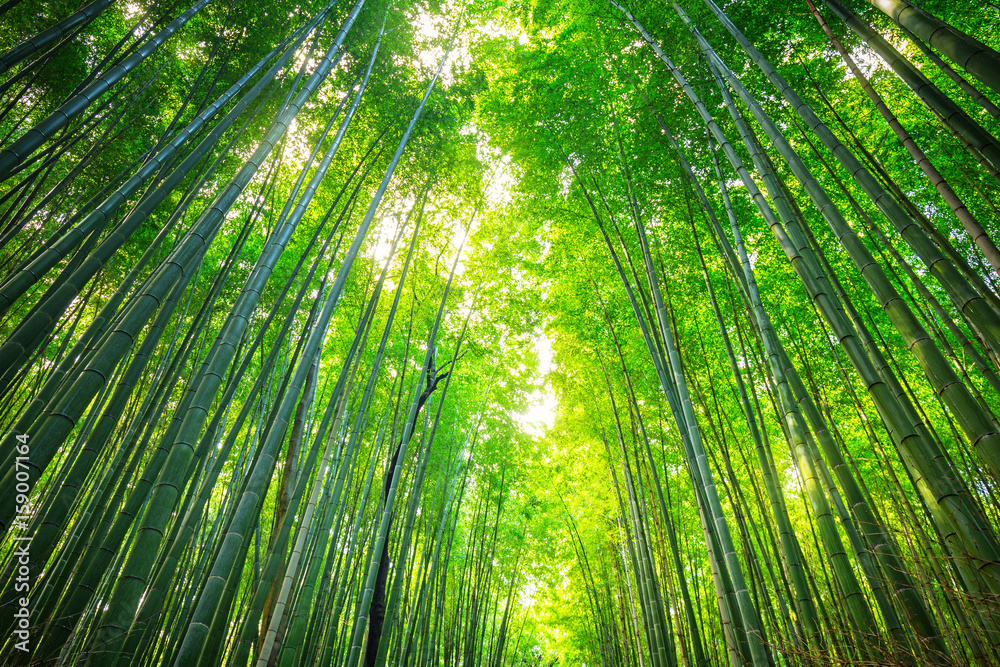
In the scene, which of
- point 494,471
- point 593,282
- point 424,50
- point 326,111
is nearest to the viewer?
point 326,111

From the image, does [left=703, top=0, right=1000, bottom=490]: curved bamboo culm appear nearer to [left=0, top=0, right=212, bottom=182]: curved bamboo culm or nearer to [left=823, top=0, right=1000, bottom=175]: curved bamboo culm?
[left=823, top=0, right=1000, bottom=175]: curved bamboo culm

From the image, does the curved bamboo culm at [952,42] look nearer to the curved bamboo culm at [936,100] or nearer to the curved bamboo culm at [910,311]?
the curved bamboo culm at [936,100]

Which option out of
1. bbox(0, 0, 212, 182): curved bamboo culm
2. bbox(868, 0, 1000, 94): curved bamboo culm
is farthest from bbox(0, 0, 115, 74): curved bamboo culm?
bbox(868, 0, 1000, 94): curved bamboo culm

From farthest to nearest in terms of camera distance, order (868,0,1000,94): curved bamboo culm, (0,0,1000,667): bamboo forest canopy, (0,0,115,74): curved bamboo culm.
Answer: (0,0,115,74): curved bamboo culm
(0,0,1000,667): bamboo forest canopy
(868,0,1000,94): curved bamboo culm

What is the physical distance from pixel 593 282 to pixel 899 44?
3496 mm

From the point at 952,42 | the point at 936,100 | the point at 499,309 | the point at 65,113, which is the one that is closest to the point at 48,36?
the point at 65,113

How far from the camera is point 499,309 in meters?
6.23

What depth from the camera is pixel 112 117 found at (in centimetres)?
390

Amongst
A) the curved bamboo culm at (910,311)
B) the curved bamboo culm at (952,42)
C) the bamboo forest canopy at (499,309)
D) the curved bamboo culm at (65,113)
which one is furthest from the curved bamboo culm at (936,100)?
the curved bamboo culm at (65,113)

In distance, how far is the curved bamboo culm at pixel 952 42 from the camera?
3.93ft

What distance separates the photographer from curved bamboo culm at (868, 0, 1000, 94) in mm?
1197

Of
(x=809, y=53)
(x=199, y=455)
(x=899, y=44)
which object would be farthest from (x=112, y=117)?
(x=899, y=44)

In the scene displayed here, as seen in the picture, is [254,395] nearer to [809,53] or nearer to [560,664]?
[809,53]

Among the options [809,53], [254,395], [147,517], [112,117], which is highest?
[809,53]
